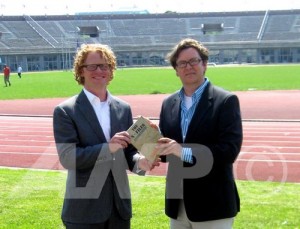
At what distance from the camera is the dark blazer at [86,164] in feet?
11.0

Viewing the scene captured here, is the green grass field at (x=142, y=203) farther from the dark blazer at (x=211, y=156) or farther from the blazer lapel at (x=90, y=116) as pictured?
the blazer lapel at (x=90, y=116)

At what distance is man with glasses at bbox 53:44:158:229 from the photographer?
3.37m

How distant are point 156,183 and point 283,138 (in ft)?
17.6

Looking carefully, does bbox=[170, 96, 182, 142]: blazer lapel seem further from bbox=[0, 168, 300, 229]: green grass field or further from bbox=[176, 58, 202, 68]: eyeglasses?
bbox=[0, 168, 300, 229]: green grass field

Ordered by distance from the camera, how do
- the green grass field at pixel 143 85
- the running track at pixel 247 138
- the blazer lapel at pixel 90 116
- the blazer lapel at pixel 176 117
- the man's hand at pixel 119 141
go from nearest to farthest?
the man's hand at pixel 119 141 → the blazer lapel at pixel 90 116 → the blazer lapel at pixel 176 117 → the running track at pixel 247 138 → the green grass field at pixel 143 85

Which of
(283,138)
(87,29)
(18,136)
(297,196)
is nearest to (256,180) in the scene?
(297,196)

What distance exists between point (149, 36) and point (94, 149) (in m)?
78.1

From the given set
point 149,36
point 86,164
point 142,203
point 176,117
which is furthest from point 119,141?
point 149,36

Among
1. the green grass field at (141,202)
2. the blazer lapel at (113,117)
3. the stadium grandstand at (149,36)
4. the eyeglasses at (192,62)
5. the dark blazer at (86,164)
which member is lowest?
the stadium grandstand at (149,36)

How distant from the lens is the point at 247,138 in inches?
483

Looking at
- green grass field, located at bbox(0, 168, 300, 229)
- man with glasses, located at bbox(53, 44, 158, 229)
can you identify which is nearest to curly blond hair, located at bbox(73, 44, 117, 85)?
man with glasses, located at bbox(53, 44, 158, 229)

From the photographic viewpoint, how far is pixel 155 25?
8394cm

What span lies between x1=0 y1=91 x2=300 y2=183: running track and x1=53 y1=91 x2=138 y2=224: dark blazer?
5.16 m

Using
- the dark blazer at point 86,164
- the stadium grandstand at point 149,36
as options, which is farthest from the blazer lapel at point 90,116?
the stadium grandstand at point 149,36
